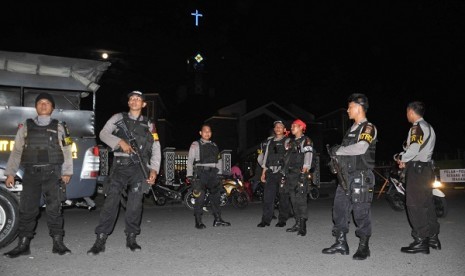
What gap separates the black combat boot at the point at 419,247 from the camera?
5.27 meters

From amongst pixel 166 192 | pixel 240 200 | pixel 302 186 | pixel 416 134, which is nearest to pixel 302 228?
pixel 302 186

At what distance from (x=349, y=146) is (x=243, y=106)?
31.3 m

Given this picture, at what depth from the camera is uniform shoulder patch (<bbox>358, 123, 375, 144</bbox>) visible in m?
4.99

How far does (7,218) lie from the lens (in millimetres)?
5293

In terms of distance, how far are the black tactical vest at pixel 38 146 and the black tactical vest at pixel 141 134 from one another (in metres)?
0.82

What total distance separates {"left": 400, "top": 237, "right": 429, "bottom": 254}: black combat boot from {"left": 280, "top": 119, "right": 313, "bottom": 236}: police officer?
1.82m

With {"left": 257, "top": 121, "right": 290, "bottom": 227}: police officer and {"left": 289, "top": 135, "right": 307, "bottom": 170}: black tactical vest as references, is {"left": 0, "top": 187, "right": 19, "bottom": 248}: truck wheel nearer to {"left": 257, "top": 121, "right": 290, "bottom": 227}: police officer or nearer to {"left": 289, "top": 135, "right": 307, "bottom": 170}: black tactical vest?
{"left": 257, "top": 121, "right": 290, "bottom": 227}: police officer

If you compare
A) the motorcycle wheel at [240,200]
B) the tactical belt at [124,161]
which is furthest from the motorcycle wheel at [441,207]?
the tactical belt at [124,161]

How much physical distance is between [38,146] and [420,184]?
5.10 metres

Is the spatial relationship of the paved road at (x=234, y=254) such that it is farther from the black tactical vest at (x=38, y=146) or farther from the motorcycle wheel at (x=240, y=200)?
the motorcycle wheel at (x=240, y=200)

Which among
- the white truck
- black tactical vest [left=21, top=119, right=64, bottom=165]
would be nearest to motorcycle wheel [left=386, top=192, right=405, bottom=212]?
the white truck

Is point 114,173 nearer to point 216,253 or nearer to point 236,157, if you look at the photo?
point 216,253

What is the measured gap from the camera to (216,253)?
5281mm

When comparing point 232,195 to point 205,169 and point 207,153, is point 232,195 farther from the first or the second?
point 207,153
